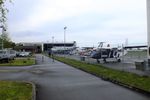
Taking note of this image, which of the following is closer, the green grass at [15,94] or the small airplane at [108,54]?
the green grass at [15,94]

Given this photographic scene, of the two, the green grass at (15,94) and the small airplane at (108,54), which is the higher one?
the small airplane at (108,54)

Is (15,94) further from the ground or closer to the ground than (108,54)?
closer to the ground

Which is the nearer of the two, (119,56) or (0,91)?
(0,91)

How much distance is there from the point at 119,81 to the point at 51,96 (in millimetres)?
6270

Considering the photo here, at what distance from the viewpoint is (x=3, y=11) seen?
52.3ft

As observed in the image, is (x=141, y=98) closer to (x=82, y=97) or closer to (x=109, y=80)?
(x=82, y=97)

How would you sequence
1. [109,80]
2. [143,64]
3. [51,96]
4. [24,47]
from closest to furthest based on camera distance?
[51,96] < [109,80] < [143,64] < [24,47]

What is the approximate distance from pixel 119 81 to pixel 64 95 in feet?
19.1

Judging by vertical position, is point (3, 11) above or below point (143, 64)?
above

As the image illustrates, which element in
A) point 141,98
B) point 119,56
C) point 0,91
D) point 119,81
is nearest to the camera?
point 141,98

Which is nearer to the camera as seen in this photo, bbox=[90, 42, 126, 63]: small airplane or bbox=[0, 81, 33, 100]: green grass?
bbox=[0, 81, 33, 100]: green grass

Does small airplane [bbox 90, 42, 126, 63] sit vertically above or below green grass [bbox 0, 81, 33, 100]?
above

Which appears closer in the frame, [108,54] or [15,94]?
[15,94]

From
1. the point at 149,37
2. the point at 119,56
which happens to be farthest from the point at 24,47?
the point at 149,37
